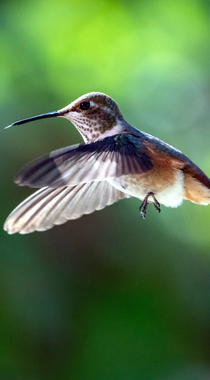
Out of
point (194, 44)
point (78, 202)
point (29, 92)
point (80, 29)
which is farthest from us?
point (194, 44)

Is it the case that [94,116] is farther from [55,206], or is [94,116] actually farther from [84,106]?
[55,206]

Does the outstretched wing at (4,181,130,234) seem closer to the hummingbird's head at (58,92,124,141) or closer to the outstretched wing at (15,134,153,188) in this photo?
the hummingbird's head at (58,92,124,141)

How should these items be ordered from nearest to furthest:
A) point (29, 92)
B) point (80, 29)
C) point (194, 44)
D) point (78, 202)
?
point (78, 202) → point (29, 92) → point (80, 29) → point (194, 44)

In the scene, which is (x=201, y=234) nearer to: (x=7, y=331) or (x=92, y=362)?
(x=92, y=362)

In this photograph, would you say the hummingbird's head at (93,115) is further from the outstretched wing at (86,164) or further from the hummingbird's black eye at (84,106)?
the outstretched wing at (86,164)

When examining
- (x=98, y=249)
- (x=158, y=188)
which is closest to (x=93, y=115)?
(x=158, y=188)

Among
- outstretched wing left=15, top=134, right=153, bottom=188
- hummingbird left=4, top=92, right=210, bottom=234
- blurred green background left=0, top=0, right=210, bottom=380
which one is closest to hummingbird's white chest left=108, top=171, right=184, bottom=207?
hummingbird left=4, top=92, right=210, bottom=234

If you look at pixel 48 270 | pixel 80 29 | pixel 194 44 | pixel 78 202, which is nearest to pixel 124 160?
pixel 78 202

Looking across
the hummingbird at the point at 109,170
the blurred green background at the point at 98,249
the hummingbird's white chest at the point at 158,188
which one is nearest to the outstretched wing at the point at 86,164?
the hummingbird at the point at 109,170
